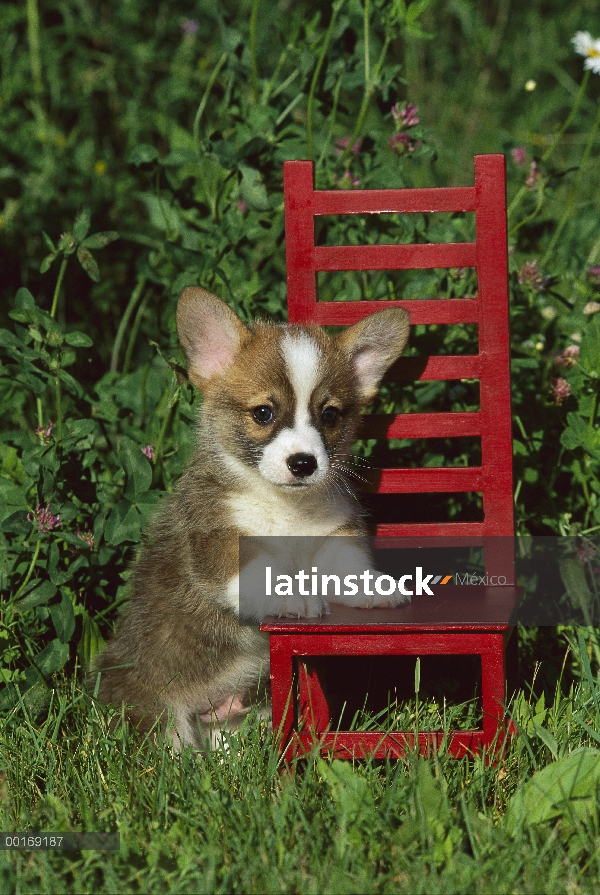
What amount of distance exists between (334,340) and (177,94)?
2.89 metres

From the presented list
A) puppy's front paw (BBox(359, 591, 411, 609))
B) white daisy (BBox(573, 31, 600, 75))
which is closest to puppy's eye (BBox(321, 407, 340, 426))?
puppy's front paw (BBox(359, 591, 411, 609))

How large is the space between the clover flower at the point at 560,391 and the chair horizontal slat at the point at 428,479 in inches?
24.0

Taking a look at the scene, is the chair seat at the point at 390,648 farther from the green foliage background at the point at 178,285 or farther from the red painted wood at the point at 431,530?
the green foliage background at the point at 178,285

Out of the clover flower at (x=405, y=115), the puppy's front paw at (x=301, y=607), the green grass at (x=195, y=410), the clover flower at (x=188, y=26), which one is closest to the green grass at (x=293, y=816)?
the green grass at (x=195, y=410)

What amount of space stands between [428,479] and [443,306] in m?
0.59

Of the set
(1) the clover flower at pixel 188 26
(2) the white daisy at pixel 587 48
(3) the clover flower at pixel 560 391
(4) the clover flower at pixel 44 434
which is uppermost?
(1) the clover flower at pixel 188 26

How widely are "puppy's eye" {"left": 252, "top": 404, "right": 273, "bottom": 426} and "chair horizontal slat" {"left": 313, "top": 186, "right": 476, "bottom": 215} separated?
2.42 ft

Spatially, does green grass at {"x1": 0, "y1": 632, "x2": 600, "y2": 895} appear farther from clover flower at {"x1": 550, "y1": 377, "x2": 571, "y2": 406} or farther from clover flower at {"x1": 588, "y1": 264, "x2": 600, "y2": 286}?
clover flower at {"x1": 588, "y1": 264, "x2": 600, "y2": 286}

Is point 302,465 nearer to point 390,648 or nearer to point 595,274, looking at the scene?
point 390,648

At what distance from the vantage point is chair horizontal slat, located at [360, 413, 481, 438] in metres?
3.61

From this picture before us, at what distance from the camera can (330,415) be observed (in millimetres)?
3422

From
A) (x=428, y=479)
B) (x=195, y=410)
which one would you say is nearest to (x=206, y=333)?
(x=195, y=410)

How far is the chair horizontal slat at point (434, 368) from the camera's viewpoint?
11.7 ft

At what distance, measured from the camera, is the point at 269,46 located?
6980mm
